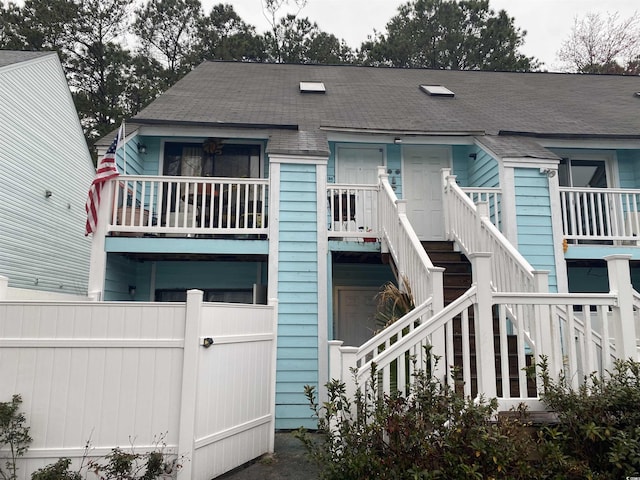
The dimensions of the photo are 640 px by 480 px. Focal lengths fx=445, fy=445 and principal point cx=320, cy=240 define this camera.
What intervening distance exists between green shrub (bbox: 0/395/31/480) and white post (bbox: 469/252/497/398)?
392cm

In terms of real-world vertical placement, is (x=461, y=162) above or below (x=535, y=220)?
above

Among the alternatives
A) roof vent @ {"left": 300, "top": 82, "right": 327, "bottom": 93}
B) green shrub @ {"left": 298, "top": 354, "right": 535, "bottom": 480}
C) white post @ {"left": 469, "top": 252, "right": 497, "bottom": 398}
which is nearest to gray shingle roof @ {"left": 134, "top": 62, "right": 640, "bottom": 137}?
roof vent @ {"left": 300, "top": 82, "right": 327, "bottom": 93}

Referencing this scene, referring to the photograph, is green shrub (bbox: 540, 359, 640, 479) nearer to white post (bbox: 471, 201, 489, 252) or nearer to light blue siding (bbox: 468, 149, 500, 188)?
white post (bbox: 471, 201, 489, 252)

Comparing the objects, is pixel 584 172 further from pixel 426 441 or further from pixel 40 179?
pixel 40 179

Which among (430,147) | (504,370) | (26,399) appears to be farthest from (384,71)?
(26,399)

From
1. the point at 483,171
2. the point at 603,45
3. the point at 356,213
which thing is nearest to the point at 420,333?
the point at 356,213

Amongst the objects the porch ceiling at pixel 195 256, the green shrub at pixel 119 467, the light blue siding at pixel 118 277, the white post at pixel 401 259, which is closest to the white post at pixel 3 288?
the green shrub at pixel 119 467

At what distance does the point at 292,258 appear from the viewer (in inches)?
265

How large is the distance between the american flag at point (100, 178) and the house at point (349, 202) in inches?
6.4

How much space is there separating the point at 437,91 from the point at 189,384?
31.8 feet

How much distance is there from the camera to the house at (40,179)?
9164mm

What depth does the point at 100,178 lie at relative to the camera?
260 inches

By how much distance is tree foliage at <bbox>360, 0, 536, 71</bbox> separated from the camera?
74.9 ft

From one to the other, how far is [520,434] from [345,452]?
133 centimetres
